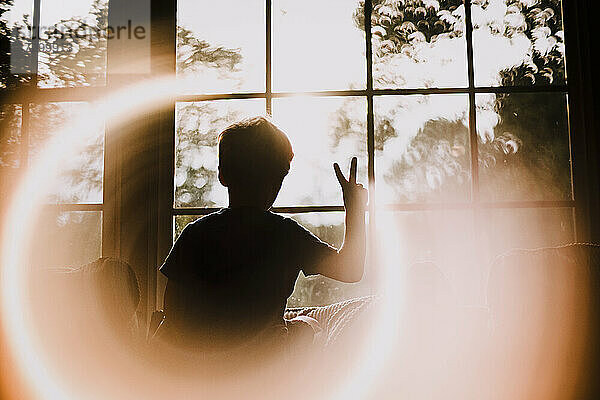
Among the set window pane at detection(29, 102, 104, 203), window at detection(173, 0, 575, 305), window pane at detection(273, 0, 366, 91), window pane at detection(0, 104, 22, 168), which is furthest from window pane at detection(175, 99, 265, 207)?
window pane at detection(0, 104, 22, 168)

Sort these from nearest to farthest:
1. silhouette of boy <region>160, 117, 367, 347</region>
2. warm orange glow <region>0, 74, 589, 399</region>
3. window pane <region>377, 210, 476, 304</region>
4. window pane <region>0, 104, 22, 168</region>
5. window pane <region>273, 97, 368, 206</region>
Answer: warm orange glow <region>0, 74, 589, 399</region> → silhouette of boy <region>160, 117, 367, 347</region> → window pane <region>377, 210, 476, 304</region> → window pane <region>273, 97, 368, 206</region> → window pane <region>0, 104, 22, 168</region>

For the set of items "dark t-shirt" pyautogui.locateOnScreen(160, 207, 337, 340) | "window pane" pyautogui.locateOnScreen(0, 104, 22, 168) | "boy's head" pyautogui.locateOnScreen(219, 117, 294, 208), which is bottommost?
"dark t-shirt" pyautogui.locateOnScreen(160, 207, 337, 340)

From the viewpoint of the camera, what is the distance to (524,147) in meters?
2.12

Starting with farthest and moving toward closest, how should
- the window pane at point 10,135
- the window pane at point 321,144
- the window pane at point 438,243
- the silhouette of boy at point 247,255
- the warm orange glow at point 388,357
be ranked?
the window pane at point 10,135 < the window pane at point 321,144 < the window pane at point 438,243 < the silhouette of boy at point 247,255 < the warm orange glow at point 388,357

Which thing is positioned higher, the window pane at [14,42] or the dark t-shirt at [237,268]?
the window pane at [14,42]

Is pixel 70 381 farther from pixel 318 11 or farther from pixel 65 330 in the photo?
pixel 318 11

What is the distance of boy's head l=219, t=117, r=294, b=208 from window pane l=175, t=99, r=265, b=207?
68 centimetres

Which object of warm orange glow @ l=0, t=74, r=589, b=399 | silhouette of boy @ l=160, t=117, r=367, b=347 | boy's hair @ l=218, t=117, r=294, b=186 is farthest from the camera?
boy's hair @ l=218, t=117, r=294, b=186

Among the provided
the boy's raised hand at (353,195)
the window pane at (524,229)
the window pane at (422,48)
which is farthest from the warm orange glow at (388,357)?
the window pane at (422,48)

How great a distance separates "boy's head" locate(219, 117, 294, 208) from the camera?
4.99 feet

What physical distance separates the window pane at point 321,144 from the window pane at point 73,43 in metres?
0.78

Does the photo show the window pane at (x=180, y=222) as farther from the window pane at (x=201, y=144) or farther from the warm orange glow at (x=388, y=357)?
the warm orange glow at (x=388, y=357)

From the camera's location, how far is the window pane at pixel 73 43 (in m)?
2.30

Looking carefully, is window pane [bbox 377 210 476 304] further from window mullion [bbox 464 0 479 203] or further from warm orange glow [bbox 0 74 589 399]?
warm orange glow [bbox 0 74 589 399]
